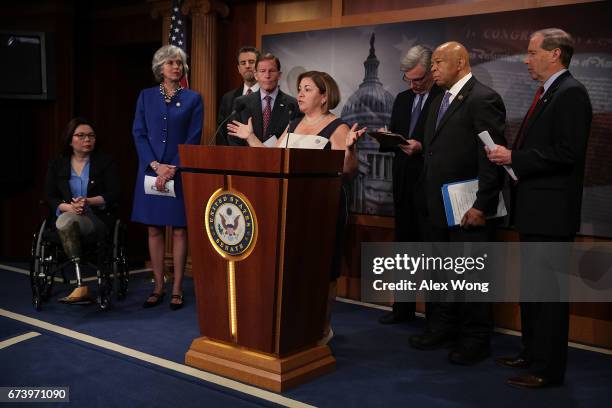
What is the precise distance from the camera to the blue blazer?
4363 mm

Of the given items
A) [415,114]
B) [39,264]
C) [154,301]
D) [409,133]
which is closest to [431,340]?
[409,133]

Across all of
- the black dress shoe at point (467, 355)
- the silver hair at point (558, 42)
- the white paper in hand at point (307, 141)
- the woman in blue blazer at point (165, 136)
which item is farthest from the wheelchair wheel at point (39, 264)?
the silver hair at point (558, 42)

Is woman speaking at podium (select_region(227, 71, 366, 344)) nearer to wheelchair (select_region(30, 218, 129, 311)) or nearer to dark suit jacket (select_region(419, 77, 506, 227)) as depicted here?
dark suit jacket (select_region(419, 77, 506, 227))

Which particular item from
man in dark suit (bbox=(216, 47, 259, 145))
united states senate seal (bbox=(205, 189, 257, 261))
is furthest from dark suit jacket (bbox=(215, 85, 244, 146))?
united states senate seal (bbox=(205, 189, 257, 261))

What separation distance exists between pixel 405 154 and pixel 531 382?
62.8 inches

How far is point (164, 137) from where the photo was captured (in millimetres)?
4375

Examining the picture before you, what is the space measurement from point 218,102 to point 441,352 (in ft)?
9.84

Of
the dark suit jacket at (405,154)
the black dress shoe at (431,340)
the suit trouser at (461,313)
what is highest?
the dark suit jacket at (405,154)

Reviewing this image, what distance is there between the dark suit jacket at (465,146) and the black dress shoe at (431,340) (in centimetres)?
65

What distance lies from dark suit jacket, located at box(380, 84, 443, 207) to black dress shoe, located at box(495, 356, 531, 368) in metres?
1.15

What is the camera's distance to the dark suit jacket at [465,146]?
324 centimetres

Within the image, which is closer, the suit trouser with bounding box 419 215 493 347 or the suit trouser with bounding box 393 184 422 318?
the suit trouser with bounding box 419 215 493 347

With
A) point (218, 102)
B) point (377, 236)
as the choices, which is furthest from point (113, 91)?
point (377, 236)

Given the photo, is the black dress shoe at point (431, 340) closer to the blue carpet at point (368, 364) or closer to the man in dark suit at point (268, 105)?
the blue carpet at point (368, 364)
